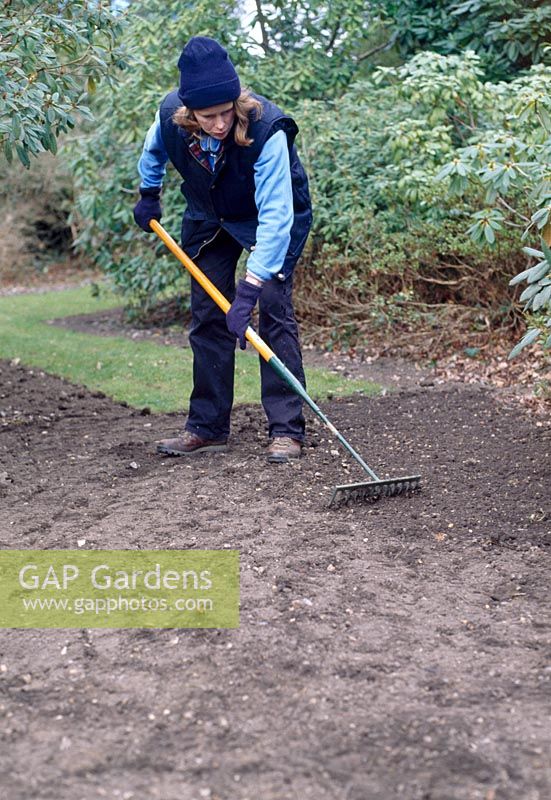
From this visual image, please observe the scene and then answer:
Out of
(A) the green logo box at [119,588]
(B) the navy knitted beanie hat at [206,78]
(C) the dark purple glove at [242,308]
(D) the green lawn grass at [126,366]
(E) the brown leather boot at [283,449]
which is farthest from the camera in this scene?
(D) the green lawn grass at [126,366]

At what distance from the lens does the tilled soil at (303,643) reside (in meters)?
2.61

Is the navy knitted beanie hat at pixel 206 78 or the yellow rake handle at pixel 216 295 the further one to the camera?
the yellow rake handle at pixel 216 295

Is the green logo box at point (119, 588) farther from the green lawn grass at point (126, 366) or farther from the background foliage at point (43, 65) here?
the green lawn grass at point (126, 366)

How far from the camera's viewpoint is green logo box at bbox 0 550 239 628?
136 inches

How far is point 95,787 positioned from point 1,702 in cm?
54

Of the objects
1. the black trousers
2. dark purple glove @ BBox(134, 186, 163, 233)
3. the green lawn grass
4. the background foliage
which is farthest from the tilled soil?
the background foliage

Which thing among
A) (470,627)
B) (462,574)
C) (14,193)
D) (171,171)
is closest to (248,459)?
(462,574)

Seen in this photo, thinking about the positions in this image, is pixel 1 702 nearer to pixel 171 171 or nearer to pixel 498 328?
pixel 498 328

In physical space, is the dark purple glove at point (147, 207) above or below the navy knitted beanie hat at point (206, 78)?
below

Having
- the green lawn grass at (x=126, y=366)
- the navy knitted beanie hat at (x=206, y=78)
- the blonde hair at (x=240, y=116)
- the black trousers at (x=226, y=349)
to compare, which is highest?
the navy knitted beanie hat at (x=206, y=78)

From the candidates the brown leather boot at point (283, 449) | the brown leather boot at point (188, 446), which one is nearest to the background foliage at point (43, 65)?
the brown leather boot at point (188, 446)

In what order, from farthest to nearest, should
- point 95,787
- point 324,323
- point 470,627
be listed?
point 324,323 < point 470,627 < point 95,787

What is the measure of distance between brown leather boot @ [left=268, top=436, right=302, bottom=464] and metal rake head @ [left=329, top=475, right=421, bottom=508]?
20.4 inches

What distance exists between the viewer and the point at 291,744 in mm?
2709
